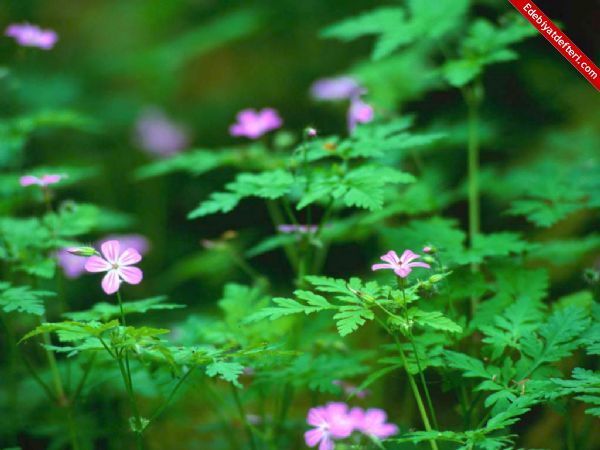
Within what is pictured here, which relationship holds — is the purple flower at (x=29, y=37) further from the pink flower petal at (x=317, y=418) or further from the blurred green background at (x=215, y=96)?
the pink flower petal at (x=317, y=418)

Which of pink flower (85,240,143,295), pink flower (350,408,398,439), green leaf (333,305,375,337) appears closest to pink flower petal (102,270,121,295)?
pink flower (85,240,143,295)

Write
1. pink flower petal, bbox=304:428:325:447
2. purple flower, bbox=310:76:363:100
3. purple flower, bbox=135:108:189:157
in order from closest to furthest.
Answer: pink flower petal, bbox=304:428:325:447 → purple flower, bbox=310:76:363:100 → purple flower, bbox=135:108:189:157

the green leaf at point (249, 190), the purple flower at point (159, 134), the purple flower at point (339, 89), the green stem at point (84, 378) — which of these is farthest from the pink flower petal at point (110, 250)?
the purple flower at point (159, 134)

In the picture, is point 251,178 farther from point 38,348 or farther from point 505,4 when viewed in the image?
point 505,4

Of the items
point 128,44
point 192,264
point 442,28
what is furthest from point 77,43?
point 442,28

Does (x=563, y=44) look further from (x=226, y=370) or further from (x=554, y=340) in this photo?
(x=226, y=370)

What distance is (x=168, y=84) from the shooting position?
230 inches

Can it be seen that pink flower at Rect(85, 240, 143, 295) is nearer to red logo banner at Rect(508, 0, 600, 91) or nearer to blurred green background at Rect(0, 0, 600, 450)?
red logo banner at Rect(508, 0, 600, 91)

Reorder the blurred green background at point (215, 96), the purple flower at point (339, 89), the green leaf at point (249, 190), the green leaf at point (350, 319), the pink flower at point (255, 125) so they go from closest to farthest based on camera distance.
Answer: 1. the green leaf at point (350, 319)
2. the green leaf at point (249, 190)
3. the pink flower at point (255, 125)
4. the purple flower at point (339, 89)
5. the blurred green background at point (215, 96)

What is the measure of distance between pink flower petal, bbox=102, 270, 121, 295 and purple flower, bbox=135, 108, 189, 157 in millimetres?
4073

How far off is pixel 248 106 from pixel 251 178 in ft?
12.7

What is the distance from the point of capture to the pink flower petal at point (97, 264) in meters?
1.92

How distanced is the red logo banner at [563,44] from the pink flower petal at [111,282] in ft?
4.76

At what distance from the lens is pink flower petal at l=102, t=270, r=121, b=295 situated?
1913 mm
